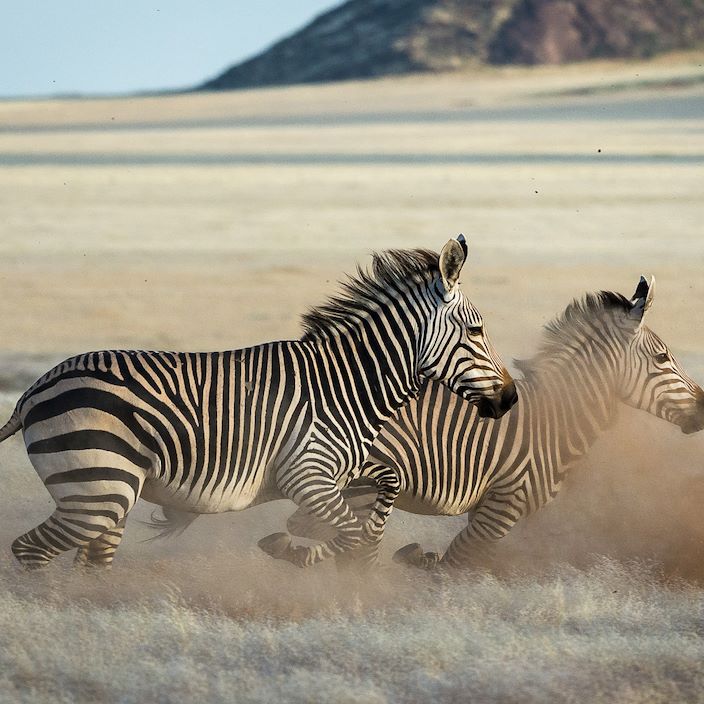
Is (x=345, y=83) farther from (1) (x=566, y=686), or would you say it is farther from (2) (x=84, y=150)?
(1) (x=566, y=686)

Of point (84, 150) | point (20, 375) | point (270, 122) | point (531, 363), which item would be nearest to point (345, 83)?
point (270, 122)

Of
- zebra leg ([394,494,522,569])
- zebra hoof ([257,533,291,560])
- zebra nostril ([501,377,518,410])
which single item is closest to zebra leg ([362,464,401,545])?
zebra hoof ([257,533,291,560])

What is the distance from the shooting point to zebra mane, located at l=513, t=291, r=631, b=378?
6.73m

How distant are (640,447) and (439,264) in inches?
116

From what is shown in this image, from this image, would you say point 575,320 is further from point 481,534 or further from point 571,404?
point 481,534

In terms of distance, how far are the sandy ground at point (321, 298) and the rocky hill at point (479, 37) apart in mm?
37814

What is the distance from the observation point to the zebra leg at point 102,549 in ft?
19.9

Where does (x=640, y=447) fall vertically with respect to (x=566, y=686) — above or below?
above

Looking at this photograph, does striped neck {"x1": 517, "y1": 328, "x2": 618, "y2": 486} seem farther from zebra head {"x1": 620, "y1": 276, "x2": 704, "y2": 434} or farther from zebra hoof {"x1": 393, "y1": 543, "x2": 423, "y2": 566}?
zebra hoof {"x1": 393, "y1": 543, "x2": 423, "y2": 566}

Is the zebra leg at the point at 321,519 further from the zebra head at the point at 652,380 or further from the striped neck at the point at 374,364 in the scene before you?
the zebra head at the point at 652,380

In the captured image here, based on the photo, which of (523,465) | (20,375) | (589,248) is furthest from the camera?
(589,248)

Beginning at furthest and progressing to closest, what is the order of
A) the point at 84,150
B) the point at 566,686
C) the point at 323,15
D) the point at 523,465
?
the point at 323,15 < the point at 84,150 < the point at 523,465 < the point at 566,686

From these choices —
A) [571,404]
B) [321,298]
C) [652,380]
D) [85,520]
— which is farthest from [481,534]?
[321,298]

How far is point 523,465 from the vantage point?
22.0 ft
